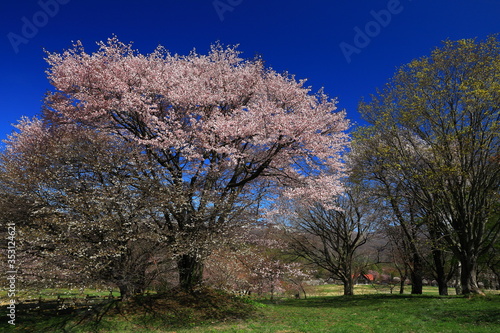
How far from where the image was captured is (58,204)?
1203cm

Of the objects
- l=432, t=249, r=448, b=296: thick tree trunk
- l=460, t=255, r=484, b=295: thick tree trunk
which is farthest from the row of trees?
l=432, t=249, r=448, b=296: thick tree trunk

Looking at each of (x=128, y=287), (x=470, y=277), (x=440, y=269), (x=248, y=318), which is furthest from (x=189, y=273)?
(x=440, y=269)

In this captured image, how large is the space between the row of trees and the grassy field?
1068 millimetres

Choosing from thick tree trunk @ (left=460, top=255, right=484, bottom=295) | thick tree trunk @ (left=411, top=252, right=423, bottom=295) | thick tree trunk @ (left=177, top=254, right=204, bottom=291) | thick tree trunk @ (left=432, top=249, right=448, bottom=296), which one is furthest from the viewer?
thick tree trunk @ (left=411, top=252, right=423, bottom=295)

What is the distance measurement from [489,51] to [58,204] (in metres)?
22.1

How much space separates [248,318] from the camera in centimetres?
1273

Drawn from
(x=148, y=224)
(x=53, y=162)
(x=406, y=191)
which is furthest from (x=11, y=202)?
(x=406, y=191)

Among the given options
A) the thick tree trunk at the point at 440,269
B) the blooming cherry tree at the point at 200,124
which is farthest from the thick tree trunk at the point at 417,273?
the blooming cherry tree at the point at 200,124

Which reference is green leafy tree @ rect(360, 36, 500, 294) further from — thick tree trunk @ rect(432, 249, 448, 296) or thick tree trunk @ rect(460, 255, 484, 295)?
thick tree trunk @ rect(432, 249, 448, 296)

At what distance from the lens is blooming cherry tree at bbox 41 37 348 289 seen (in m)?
12.7

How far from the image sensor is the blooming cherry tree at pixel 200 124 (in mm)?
12719

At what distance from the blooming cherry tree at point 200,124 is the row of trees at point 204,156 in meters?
0.08

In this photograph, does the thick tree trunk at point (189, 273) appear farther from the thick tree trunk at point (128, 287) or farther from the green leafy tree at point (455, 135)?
the green leafy tree at point (455, 135)

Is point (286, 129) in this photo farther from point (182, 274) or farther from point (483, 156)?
point (483, 156)
